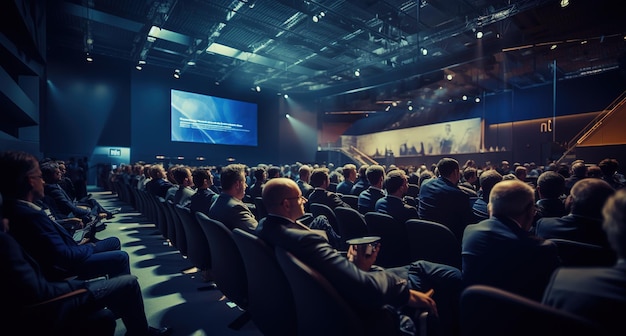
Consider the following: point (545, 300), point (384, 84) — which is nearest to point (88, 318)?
point (545, 300)

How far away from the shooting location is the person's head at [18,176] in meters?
1.78

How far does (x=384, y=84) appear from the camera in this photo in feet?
40.8

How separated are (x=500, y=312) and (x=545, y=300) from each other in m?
0.23

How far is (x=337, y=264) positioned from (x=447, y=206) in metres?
2.01

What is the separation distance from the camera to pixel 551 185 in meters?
2.77

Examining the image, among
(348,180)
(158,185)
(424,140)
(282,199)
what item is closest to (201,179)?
(158,185)

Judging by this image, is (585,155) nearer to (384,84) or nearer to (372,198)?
(384,84)

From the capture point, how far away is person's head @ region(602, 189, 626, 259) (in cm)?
87

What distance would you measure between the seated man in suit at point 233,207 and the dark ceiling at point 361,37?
677 cm

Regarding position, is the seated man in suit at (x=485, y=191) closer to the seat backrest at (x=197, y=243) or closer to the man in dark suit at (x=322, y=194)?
the man in dark suit at (x=322, y=194)

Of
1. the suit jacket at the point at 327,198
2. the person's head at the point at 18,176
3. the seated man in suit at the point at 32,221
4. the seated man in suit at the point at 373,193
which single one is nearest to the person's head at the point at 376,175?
the seated man in suit at the point at 373,193

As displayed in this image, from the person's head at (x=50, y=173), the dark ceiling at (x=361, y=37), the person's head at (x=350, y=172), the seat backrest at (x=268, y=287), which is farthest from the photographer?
the dark ceiling at (x=361, y=37)

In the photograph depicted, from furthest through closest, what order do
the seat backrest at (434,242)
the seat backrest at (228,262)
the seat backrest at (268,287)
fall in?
the seat backrest at (434,242) → the seat backrest at (228,262) → the seat backrest at (268,287)

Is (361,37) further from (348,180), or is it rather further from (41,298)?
(41,298)
